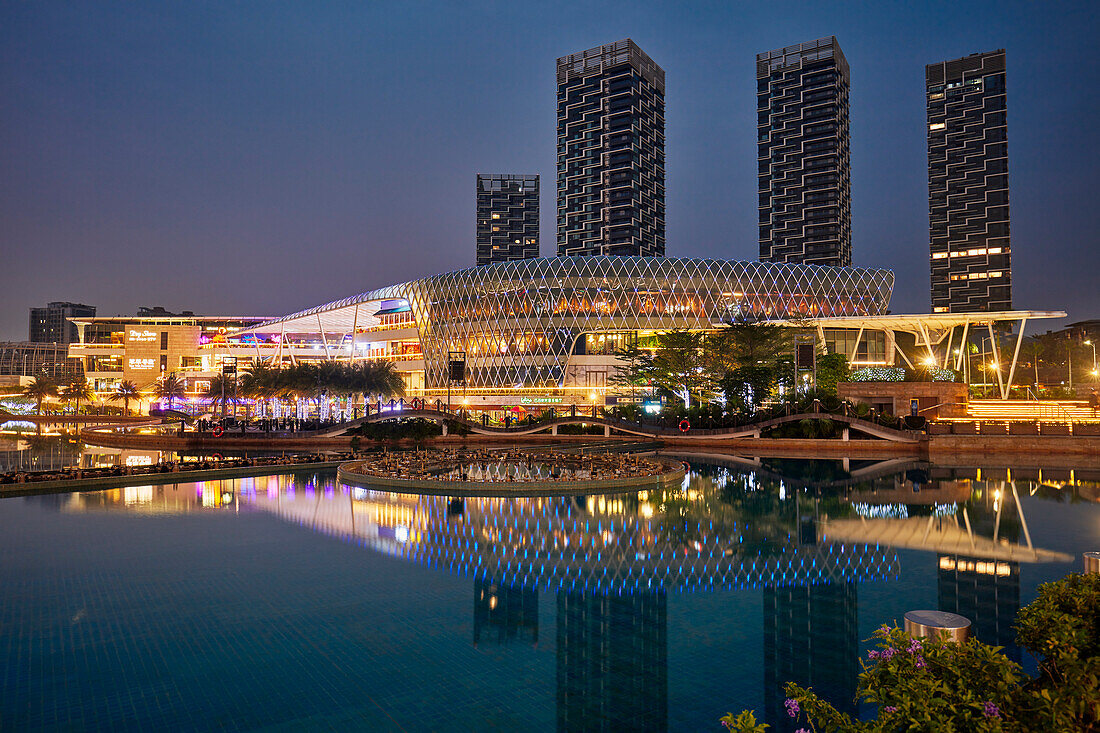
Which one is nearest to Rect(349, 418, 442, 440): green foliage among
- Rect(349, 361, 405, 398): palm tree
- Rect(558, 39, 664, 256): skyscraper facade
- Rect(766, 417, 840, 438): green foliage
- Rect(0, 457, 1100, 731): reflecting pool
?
Rect(349, 361, 405, 398): palm tree

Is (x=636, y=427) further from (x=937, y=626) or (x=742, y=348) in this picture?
(x=937, y=626)

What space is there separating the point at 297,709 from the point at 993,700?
8.67m

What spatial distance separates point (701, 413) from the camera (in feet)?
177

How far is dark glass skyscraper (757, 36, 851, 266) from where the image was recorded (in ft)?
577

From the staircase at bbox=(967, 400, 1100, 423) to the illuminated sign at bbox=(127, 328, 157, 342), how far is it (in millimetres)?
153183

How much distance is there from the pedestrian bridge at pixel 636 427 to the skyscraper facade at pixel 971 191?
6274 inches

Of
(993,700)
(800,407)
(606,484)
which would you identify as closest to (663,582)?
(993,700)

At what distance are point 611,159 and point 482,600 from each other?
177 m

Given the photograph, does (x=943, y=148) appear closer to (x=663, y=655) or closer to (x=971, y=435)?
(x=971, y=435)

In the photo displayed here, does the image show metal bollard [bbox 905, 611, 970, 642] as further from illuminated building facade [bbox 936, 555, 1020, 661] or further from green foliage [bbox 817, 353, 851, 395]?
green foliage [bbox 817, 353, 851, 395]

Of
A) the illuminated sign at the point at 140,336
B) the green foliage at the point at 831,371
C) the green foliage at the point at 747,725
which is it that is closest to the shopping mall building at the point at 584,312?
the green foliage at the point at 831,371

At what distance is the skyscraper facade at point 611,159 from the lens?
178750 millimetres

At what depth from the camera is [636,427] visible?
175ft

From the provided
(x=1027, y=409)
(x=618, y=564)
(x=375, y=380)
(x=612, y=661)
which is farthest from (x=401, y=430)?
(x=1027, y=409)
